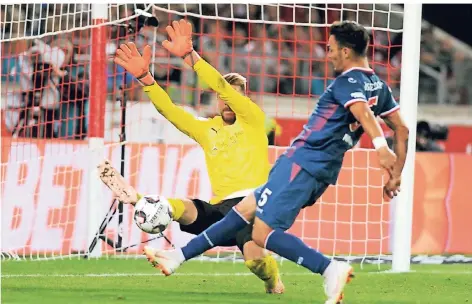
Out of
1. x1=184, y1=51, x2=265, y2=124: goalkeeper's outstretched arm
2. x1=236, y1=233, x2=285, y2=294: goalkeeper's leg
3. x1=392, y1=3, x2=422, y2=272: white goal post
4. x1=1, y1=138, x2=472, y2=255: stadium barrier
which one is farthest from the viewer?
x1=1, y1=138, x2=472, y2=255: stadium barrier

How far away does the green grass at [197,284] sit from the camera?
7.43 metres

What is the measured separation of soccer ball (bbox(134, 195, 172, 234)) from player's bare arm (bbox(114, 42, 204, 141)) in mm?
690

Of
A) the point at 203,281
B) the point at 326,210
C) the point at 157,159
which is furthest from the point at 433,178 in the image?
the point at 203,281

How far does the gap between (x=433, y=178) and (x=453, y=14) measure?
6363mm

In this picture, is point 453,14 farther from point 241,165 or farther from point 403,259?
point 241,165

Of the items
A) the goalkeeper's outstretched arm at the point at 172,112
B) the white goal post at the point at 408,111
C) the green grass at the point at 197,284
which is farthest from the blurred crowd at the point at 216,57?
the goalkeeper's outstretched arm at the point at 172,112

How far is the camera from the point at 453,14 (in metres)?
18.7

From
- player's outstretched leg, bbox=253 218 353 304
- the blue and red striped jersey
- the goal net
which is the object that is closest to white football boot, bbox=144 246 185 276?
player's outstretched leg, bbox=253 218 353 304

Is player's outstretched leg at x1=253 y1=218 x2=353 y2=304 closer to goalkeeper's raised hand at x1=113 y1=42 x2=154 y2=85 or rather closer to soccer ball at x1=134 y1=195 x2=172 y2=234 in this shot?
soccer ball at x1=134 y1=195 x2=172 y2=234

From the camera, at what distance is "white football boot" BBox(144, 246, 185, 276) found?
7102 millimetres

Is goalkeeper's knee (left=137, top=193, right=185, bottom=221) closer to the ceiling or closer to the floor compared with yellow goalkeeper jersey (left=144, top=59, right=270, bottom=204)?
closer to the floor

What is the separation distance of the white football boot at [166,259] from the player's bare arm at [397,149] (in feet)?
4.33

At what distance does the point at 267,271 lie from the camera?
7.74 m

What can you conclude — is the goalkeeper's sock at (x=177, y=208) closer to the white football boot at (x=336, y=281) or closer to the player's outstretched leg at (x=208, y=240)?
the player's outstretched leg at (x=208, y=240)
